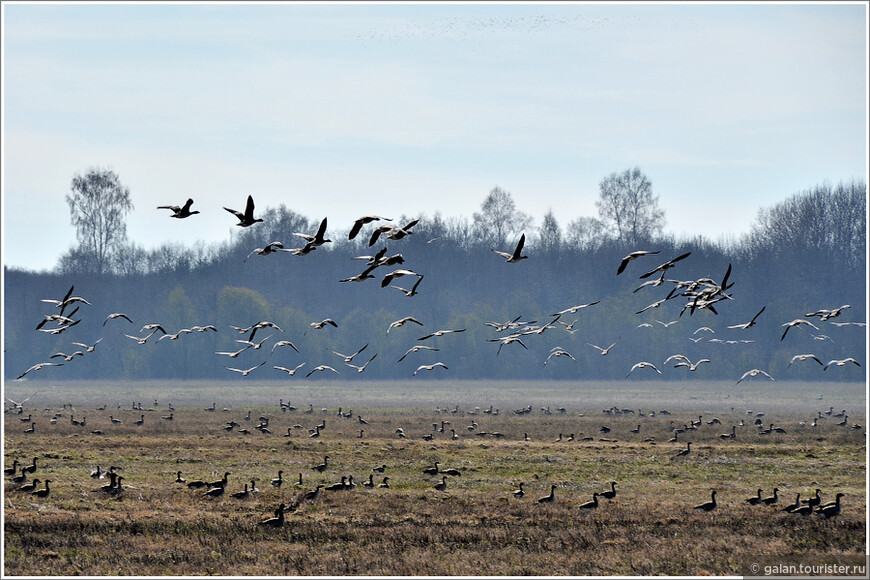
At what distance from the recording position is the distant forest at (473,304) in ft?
331

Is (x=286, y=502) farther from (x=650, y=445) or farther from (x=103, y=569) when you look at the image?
(x=650, y=445)

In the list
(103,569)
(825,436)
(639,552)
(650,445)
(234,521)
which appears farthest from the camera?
(825,436)

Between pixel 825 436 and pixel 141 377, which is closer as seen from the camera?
pixel 825 436

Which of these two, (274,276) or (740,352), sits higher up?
(274,276)

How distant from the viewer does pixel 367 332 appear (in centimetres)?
10562

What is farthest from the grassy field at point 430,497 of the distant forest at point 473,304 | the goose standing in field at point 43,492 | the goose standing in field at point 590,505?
the distant forest at point 473,304

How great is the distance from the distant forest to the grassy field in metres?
41.8

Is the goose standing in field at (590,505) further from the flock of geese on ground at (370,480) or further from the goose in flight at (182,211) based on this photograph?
the goose in flight at (182,211)

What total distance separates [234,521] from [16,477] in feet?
27.1

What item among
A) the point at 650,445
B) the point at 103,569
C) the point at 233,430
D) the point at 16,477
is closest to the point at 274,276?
the point at 233,430

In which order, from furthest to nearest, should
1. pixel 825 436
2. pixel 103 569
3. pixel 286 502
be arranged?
pixel 825 436, pixel 286 502, pixel 103 569

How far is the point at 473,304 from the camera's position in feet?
373

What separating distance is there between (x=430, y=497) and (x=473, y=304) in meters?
84.5

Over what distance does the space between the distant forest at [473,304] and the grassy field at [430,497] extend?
4182 centimetres
